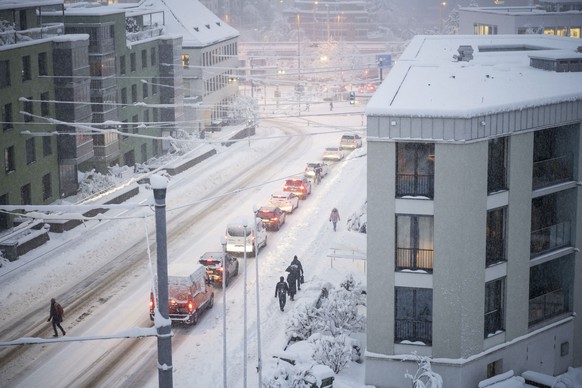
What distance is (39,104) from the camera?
54.4 metres

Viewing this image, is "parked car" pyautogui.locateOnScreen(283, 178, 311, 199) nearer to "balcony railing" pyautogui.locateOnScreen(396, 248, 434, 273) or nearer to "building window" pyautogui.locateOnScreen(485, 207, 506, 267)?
"building window" pyautogui.locateOnScreen(485, 207, 506, 267)

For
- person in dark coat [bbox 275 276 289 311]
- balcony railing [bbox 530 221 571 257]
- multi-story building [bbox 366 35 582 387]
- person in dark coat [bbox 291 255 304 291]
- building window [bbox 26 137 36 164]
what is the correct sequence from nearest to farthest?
multi-story building [bbox 366 35 582 387]
balcony railing [bbox 530 221 571 257]
person in dark coat [bbox 275 276 289 311]
person in dark coat [bbox 291 255 304 291]
building window [bbox 26 137 36 164]

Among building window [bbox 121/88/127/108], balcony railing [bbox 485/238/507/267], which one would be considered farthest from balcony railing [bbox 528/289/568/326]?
building window [bbox 121/88/127/108]

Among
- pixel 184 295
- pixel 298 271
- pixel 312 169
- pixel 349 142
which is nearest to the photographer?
pixel 184 295

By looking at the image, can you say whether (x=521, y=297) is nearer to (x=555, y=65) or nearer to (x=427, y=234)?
(x=427, y=234)

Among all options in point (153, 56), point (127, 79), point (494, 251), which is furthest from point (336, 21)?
point (494, 251)

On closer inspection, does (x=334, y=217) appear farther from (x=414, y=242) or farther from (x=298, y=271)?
(x=414, y=242)

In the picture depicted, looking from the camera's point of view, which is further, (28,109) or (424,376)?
(28,109)

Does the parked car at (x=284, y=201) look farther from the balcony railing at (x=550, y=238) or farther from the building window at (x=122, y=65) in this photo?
the balcony railing at (x=550, y=238)

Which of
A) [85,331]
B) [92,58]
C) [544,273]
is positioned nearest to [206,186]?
[92,58]

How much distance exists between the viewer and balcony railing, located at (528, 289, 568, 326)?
1339 inches

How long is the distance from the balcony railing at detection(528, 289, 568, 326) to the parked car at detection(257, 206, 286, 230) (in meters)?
21.0

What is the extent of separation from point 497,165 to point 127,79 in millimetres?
41751

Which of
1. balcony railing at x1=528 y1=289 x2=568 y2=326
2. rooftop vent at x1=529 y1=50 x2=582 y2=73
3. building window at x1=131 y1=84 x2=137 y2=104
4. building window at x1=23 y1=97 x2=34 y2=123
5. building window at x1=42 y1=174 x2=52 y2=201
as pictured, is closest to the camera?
balcony railing at x1=528 y1=289 x2=568 y2=326
